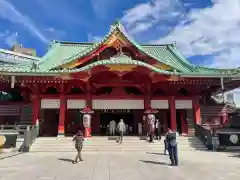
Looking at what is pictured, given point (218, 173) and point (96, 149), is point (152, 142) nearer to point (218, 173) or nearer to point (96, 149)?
point (96, 149)

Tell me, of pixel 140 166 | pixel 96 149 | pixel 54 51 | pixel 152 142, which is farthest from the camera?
pixel 54 51

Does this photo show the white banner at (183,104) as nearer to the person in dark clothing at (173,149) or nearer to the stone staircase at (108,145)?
the stone staircase at (108,145)

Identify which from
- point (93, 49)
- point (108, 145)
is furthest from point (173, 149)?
point (93, 49)

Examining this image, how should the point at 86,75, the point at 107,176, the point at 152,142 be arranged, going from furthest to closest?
the point at 86,75 → the point at 152,142 → the point at 107,176

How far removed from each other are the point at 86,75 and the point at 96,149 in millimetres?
5695

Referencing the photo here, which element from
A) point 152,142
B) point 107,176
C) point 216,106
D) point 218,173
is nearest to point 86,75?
point 152,142

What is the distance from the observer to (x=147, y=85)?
62.5ft

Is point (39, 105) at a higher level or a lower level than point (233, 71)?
lower

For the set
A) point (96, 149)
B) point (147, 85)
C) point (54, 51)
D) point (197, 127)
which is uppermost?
point (54, 51)

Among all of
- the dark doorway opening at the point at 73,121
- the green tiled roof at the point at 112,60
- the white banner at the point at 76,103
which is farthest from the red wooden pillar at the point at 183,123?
the dark doorway opening at the point at 73,121

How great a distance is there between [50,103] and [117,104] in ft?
18.3

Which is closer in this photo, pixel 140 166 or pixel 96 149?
pixel 140 166

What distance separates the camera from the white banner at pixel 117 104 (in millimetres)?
19062

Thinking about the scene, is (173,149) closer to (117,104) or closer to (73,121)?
(117,104)
